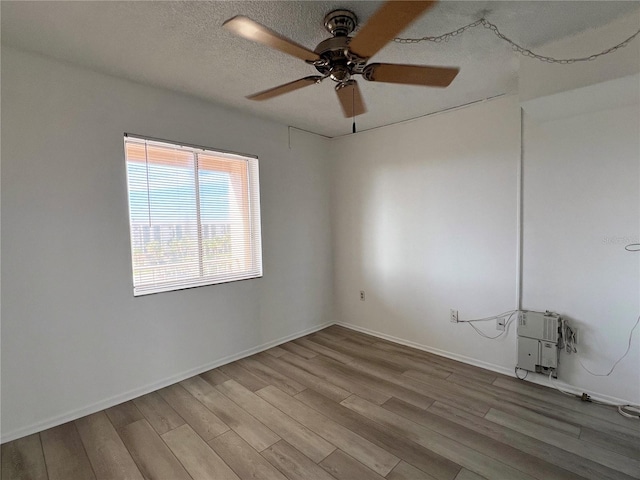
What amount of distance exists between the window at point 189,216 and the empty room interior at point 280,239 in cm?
2

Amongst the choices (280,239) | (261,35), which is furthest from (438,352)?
(261,35)

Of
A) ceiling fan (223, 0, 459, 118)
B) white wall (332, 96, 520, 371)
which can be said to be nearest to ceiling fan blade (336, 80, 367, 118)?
ceiling fan (223, 0, 459, 118)

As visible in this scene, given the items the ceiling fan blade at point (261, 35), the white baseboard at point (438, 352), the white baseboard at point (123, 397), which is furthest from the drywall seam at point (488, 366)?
the ceiling fan blade at point (261, 35)

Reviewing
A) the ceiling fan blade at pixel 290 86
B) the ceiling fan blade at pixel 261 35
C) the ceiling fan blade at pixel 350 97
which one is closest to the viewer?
A: the ceiling fan blade at pixel 261 35

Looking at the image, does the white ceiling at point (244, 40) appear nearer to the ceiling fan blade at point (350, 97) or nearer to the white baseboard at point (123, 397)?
the ceiling fan blade at point (350, 97)

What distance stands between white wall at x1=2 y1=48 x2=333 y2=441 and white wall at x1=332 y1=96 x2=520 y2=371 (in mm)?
1538

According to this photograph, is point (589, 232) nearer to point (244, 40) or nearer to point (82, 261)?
point (244, 40)

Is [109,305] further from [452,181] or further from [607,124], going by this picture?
[607,124]

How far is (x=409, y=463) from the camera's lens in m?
1.74

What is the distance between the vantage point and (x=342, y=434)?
1993 millimetres

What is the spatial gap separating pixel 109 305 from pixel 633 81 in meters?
3.81

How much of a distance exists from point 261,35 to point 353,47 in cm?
42

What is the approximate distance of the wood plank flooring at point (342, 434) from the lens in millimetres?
1705

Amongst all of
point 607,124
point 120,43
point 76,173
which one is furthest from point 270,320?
point 607,124
